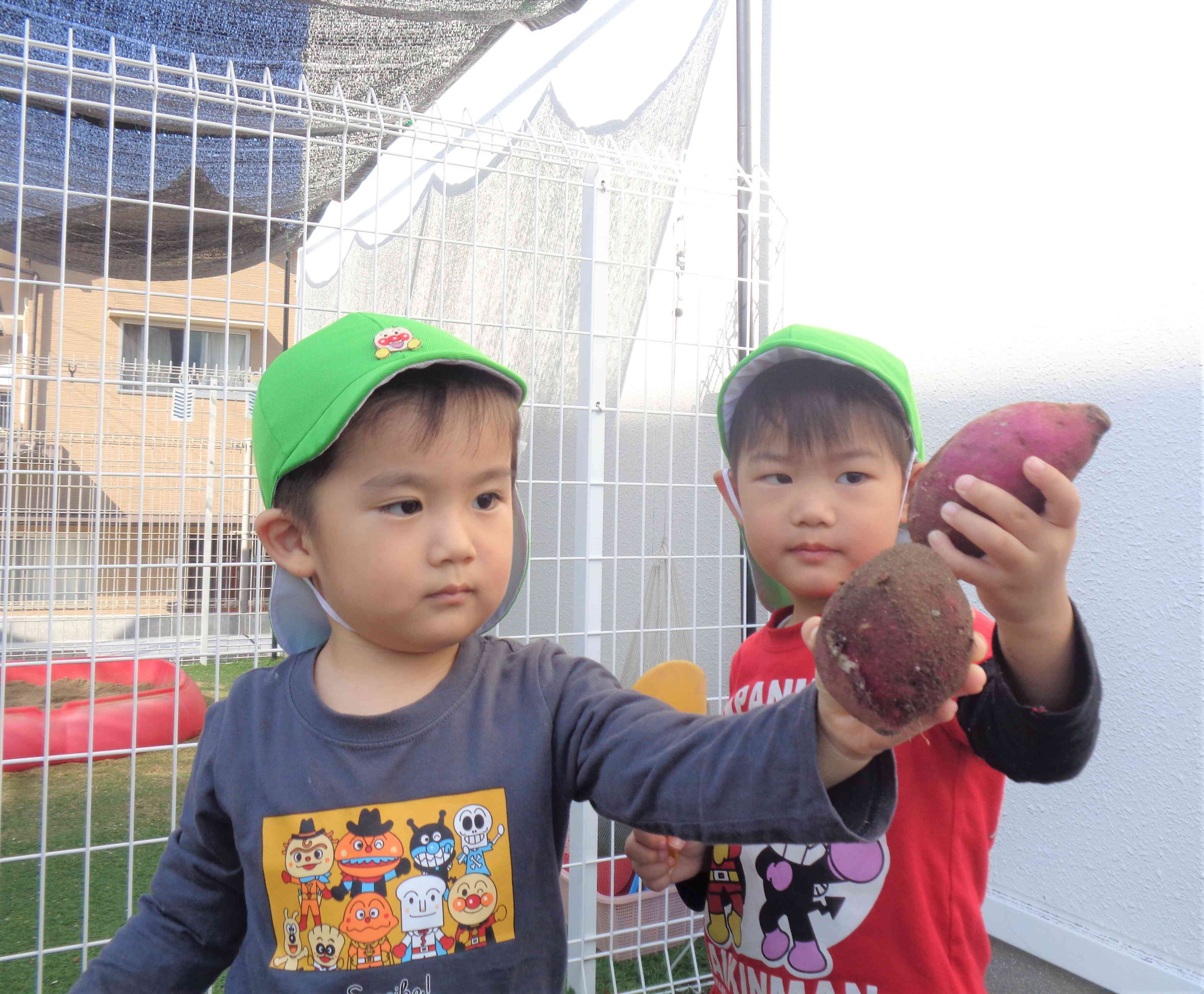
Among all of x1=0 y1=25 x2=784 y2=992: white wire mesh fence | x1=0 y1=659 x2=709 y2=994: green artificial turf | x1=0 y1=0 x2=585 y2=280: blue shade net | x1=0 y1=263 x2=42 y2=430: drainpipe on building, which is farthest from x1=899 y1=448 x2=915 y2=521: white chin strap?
x1=0 y1=0 x2=585 y2=280: blue shade net

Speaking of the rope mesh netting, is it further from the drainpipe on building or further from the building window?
the drainpipe on building

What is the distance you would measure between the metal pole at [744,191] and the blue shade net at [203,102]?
0.97m

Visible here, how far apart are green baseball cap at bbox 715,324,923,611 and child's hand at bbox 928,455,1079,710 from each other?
312 mm

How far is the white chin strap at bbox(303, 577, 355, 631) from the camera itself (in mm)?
984

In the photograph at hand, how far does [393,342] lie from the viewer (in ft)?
3.05

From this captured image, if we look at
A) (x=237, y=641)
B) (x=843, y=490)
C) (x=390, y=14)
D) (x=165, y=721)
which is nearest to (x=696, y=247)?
(x=390, y=14)

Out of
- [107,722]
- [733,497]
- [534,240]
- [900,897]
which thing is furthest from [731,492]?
[107,722]

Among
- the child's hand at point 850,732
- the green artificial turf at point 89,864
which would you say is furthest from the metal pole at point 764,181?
the green artificial turf at point 89,864

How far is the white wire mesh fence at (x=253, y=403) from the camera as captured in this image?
1.73 metres

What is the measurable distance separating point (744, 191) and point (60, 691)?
184 inches

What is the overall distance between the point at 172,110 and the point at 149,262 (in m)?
2.30

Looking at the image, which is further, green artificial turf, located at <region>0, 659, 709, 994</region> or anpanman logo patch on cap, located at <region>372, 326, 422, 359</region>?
green artificial turf, located at <region>0, 659, 709, 994</region>

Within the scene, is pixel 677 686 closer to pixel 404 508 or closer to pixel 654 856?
pixel 654 856

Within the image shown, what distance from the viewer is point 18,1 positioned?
297cm
